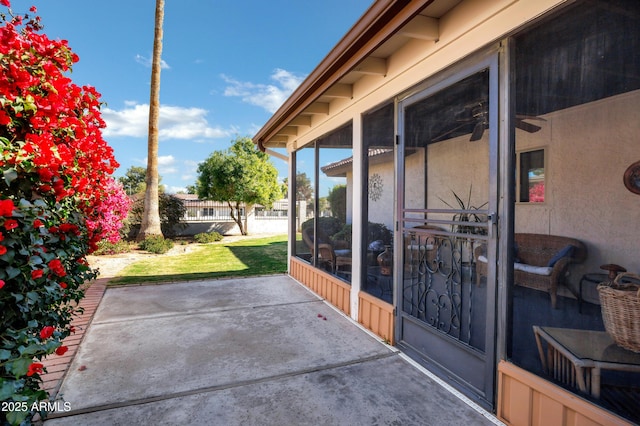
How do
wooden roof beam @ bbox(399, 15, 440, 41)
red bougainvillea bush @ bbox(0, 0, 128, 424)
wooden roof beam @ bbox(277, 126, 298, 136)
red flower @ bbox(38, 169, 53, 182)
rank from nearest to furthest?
red bougainvillea bush @ bbox(0, 0, 128, 424), red flower @ bbox(38, 169, 53, 182), wooden roof beam @ bbox(399, 15, 440, 41), wooden roof beam @ bbox(277, 126, 298, 136)

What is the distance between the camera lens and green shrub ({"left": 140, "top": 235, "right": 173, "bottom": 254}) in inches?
411

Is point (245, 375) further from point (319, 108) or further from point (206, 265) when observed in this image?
point (206, 265)

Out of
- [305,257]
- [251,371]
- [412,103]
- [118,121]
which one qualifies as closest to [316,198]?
[305,257]

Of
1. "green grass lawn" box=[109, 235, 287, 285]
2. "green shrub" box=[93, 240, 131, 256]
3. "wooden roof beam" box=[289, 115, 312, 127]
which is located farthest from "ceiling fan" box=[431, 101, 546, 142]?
"green shrub" box=[93, 240, 131, 256]

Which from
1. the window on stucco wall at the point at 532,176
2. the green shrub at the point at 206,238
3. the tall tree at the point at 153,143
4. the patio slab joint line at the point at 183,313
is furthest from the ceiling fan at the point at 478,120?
the green shrub at the point at 206,238

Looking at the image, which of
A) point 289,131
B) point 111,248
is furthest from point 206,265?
point 289,131

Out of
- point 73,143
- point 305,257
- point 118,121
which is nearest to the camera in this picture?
point 73,143

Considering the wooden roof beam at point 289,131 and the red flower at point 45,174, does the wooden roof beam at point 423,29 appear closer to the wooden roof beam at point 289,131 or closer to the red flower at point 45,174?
the red flower at point 45,174

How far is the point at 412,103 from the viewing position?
3.14 m

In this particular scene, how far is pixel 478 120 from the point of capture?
8.20 ft

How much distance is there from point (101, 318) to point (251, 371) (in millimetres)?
2643

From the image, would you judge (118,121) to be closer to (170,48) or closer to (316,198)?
(170,48)

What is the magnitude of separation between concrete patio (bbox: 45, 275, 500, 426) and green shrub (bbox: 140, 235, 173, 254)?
6180 mm

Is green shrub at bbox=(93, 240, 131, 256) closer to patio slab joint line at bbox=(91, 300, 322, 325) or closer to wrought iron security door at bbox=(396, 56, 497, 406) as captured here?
patio slab joint line at bbox=(91, 300, 322, 325)
